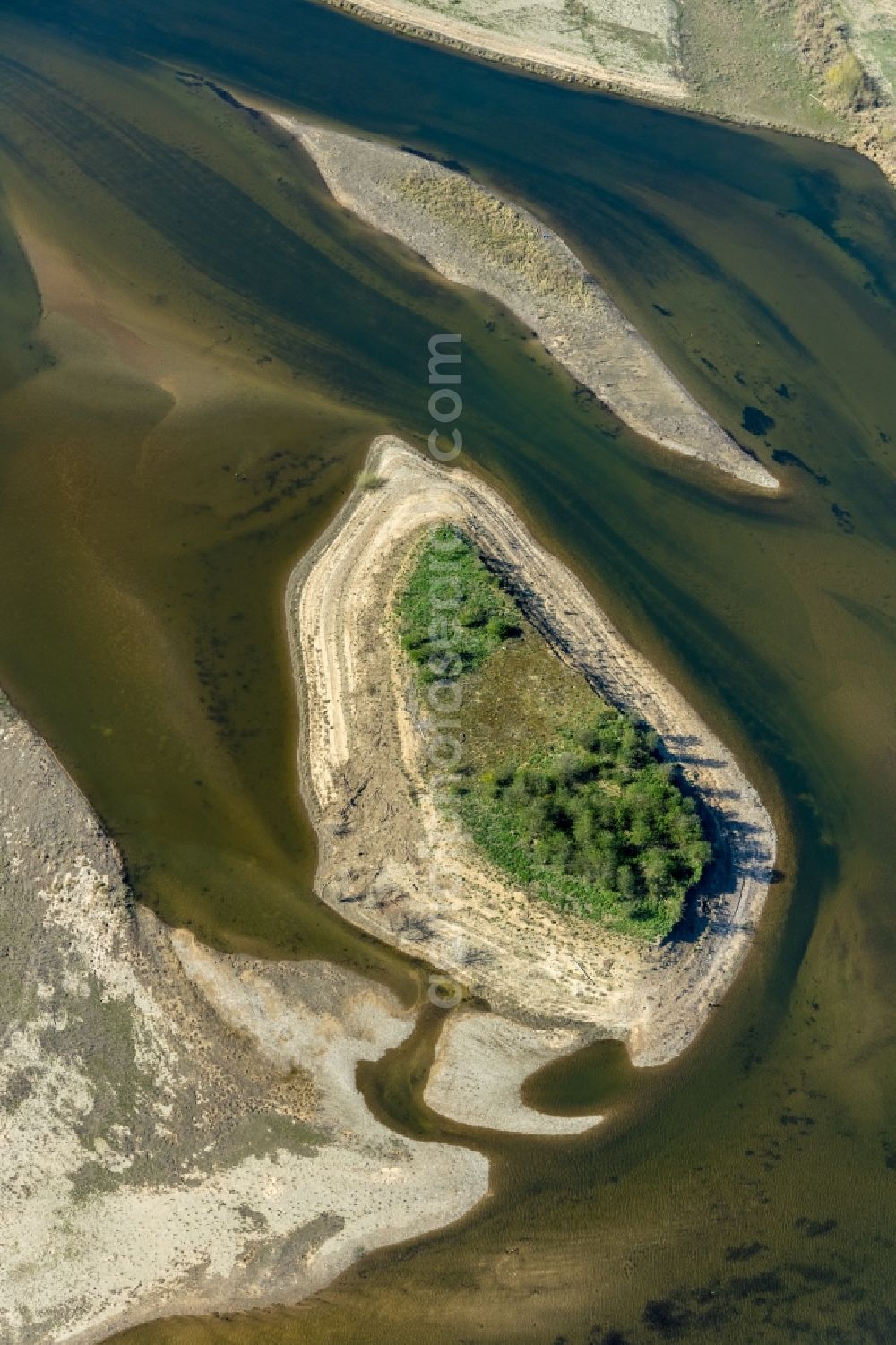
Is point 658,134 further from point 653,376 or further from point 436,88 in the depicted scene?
point 653,376

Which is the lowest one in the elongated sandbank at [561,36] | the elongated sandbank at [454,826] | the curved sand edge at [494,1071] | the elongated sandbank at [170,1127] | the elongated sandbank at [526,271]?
the elongated sandbank at [170,1127]

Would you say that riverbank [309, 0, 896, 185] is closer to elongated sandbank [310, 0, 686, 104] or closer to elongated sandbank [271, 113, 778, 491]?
elongated sandbank [310, 0, 686, 104]

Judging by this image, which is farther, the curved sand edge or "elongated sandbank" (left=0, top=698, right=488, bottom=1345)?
the curved sand edge

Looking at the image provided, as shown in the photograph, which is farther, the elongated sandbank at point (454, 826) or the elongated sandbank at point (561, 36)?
the elongated sandbank at point (561, 36)

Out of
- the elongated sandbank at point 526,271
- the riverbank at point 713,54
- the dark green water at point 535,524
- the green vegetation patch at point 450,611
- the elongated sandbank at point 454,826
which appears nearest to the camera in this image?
the dark green water at point 535,524

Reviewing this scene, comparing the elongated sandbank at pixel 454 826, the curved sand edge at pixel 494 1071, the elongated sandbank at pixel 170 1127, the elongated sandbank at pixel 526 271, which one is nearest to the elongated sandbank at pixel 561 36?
the elongated sandbank at pixel 526 271

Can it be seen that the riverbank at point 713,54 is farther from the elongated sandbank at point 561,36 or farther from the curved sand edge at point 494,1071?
the curved sand edge at point 494,1071

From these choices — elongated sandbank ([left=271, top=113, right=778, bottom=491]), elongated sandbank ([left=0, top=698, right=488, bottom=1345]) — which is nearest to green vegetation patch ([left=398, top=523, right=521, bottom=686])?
elongated sandbank ([left=0, top=698, right=488, bottom=1345])
